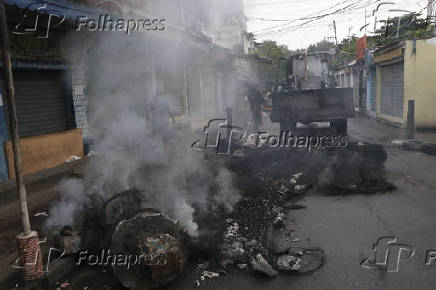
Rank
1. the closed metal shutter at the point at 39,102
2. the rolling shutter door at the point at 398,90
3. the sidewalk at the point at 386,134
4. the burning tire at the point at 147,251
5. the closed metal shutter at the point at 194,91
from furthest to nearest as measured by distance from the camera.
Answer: the closed metal shutter at the point at 194,91 < the rolling shutter door at the point at 398,90 < the sidewalk at the point at 386,134 < the closed metal shutter at the point at 39,102 < the burning tire at the point at 147,251

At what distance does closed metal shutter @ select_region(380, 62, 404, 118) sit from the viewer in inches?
561

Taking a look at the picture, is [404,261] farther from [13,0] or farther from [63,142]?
[63,142]

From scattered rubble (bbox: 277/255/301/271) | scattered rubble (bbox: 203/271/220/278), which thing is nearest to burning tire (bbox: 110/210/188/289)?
scattered rubble (bbox: 203/271/220/278)

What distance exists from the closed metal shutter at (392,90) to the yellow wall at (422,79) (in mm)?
901

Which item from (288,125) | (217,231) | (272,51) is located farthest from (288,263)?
(272,51)

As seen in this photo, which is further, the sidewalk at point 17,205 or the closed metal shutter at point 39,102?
the closed metal shutter at point 39,102

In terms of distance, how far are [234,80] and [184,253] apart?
27535 millimetres

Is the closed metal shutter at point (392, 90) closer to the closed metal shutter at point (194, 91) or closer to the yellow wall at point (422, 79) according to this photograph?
the yellow wall at point (422, 79)

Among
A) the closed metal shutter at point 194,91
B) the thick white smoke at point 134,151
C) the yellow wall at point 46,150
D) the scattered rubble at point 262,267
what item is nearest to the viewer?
the scattered rubble at point 262,267

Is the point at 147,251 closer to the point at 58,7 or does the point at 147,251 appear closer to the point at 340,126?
the point at 58,7

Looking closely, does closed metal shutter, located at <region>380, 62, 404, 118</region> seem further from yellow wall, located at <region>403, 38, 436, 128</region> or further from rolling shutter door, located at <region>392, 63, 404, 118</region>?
yellow wall, located at <region>403, 38, 436, 128</region>

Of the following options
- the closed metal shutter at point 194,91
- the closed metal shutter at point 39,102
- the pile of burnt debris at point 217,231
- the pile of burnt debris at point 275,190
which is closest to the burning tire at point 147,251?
the pile of burnt debris at point 217,231

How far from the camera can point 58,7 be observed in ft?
22.7

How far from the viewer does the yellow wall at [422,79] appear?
503 inches
